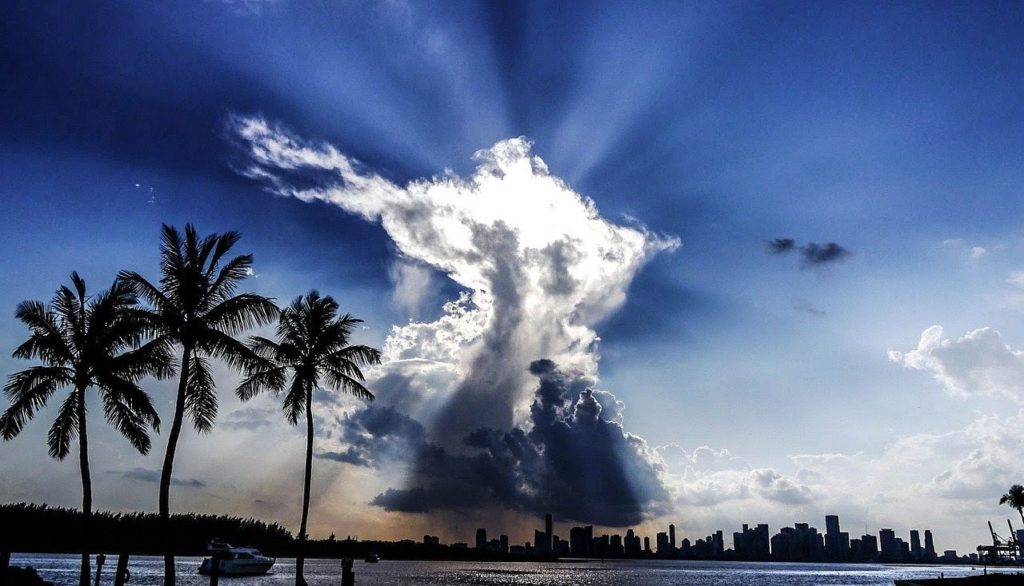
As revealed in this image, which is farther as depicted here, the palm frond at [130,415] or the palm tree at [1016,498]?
the palm tree at [1016,498]

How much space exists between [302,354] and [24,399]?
1397cm

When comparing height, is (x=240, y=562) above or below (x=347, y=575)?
below

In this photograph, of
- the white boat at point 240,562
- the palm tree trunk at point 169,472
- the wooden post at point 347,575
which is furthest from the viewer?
the white boat at point 240,562

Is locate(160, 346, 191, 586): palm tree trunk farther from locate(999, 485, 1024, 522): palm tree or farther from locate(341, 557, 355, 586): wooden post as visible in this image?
locate(999, 485, 1024, 522): palm tree

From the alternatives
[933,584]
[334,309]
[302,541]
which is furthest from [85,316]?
[933,584]

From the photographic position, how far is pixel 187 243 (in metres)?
31.6

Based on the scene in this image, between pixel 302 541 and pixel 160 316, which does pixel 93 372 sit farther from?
pixel 302 541

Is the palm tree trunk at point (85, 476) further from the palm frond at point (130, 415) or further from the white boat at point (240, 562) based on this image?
the white boat at point (240, 562)

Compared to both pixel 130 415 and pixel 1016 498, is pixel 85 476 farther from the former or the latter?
pixel 1016 498

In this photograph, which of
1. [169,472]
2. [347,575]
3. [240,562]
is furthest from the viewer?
[240,562]

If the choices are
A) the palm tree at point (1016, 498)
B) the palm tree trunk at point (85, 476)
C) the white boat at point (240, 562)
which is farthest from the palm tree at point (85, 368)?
the palm tree at point (1016, 498)

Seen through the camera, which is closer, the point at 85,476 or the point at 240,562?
the point at 85,476

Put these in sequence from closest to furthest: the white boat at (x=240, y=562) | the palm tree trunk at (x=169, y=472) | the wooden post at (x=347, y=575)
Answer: the palm tree trunk at (x=169, y=472)
the wooden post at (x=347, y=575)
the white boat at (x=240, y=562)

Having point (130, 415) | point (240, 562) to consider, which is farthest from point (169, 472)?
point (240, 562)
